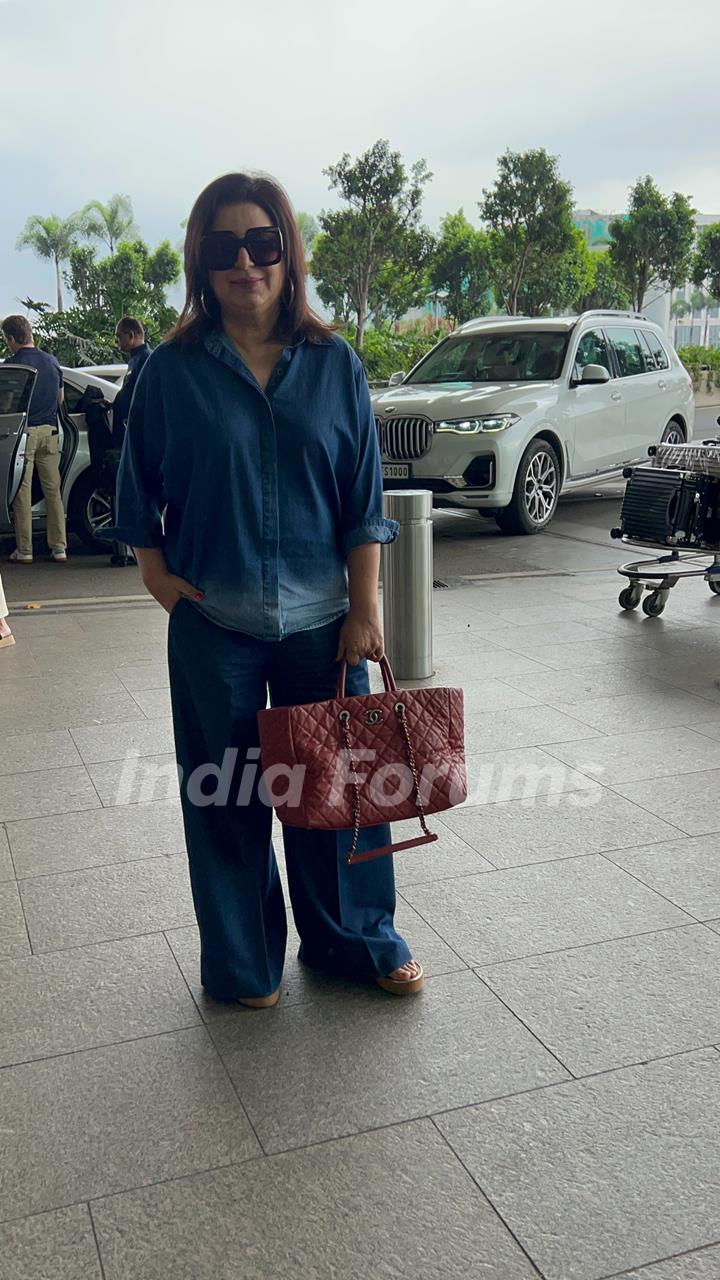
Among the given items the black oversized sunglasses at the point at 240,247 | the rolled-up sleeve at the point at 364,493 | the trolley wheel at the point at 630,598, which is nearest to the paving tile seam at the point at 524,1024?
the rolled-up sleeve at the point at 364,493

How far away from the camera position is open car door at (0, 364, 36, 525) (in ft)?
31.2

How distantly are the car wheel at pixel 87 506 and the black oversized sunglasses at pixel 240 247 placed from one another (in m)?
8.02

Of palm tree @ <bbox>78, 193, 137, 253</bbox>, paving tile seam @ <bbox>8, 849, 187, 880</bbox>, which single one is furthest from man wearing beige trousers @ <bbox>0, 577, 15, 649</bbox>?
palm tree @ <bbox>78, 193, 137, 253</bbox>

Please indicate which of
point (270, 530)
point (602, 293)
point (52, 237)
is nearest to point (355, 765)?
point (270, 530)

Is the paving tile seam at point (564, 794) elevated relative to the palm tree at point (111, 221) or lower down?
lower down

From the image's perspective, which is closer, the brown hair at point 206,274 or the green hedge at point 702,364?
the brown hair at point 206,274

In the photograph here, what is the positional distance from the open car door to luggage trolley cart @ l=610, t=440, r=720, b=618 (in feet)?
15.3

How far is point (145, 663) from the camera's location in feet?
22.4

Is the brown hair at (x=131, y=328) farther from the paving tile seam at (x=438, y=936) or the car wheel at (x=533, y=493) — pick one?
the paving tile seam at (x=438, y=936)

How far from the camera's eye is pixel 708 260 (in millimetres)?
39750

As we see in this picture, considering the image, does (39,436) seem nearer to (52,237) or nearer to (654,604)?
(654,604)

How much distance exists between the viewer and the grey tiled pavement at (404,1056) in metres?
2.29

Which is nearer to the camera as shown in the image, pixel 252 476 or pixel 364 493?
pixel 252 476

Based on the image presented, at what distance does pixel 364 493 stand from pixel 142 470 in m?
0.53
